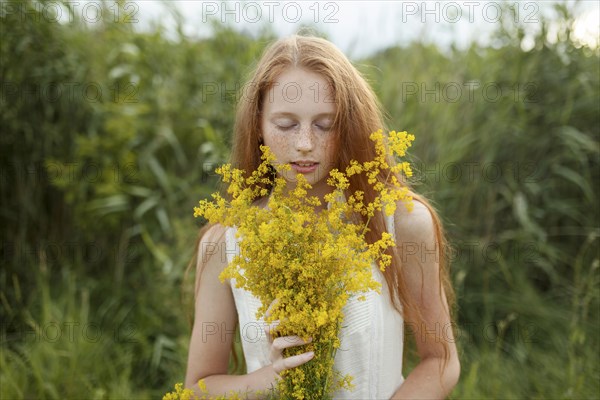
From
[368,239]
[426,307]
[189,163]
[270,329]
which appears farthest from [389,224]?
[189,163]

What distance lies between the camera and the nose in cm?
155

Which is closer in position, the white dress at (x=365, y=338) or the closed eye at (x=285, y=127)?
the closed eye at (x=285, y=127)

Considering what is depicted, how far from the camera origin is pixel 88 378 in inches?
120

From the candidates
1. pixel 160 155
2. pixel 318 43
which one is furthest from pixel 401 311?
pixel 160 155

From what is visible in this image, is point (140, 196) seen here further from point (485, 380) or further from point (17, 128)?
point (485, 380)

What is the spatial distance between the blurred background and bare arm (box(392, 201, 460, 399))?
4.95 feet

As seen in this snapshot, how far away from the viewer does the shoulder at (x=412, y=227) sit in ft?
5.80

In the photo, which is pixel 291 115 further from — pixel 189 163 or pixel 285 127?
pixel 189 163

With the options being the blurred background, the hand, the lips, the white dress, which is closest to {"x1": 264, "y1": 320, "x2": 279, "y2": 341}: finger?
the hand

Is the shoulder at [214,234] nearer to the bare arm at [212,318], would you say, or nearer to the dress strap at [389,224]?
the bare arm at [212,318]

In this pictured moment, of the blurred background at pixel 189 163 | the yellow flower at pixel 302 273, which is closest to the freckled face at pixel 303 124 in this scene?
the yellow flower at pixel 302 273

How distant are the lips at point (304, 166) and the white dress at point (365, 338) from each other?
0.29 m

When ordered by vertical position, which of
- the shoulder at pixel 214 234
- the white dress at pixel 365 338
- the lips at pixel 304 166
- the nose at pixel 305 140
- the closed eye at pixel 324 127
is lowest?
the white dress at pixel 365 338

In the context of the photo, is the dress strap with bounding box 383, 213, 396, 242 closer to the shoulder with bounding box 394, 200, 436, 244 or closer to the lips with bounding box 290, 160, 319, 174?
the shoulder with bounding box 394, 200, 436, 244
